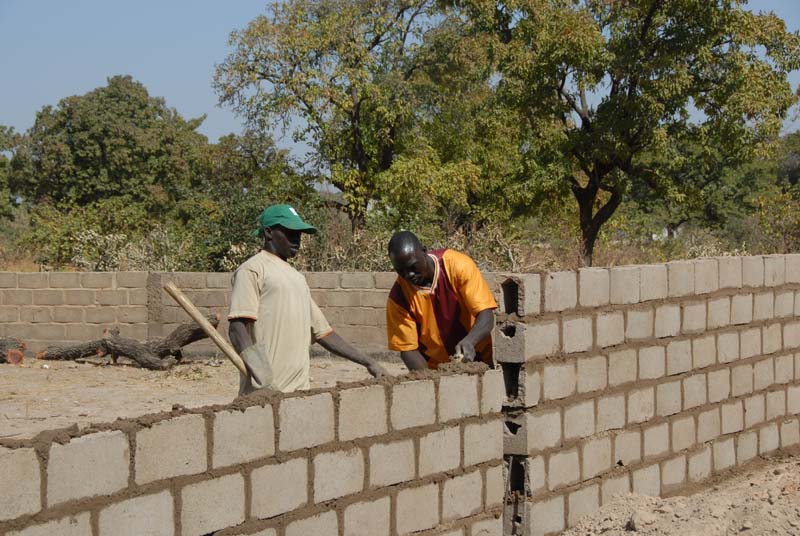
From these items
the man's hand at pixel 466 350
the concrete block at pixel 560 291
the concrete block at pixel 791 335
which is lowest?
the concrete block at pixel 791 335

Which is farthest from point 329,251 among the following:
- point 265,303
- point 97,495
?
point 97,495

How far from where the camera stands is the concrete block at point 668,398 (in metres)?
6.43

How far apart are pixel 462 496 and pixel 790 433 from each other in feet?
12.3

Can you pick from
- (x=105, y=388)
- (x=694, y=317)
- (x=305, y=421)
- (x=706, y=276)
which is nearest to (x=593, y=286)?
(x=694, y=317)

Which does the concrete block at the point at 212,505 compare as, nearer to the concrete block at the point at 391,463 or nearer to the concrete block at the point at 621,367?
the concrete block at the point at 391,463

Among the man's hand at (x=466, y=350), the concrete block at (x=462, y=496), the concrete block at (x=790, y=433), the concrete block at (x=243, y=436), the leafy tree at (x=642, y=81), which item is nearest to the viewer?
the concrete block at (x=243, y=436)

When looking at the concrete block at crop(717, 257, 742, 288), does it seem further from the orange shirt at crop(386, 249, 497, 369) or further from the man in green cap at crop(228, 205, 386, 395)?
the man in green cap at crop(228, 205, 386, 395)

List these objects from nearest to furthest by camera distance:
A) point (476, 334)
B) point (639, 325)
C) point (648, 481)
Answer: point (476, 334) → point (639, 325) → point (648, 481)

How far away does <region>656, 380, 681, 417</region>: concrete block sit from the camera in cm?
643

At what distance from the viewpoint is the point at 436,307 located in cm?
563

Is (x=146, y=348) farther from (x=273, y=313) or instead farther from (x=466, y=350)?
(x=273, y=313)

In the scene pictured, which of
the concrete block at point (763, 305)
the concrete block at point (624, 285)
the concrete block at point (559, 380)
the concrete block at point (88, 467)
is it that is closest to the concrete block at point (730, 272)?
the concrete block at point (763, 305)

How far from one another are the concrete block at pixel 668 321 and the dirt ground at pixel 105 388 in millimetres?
4655

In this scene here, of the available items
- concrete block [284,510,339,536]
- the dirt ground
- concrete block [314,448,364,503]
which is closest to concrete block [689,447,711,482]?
concrete block [314,448,364,503]
